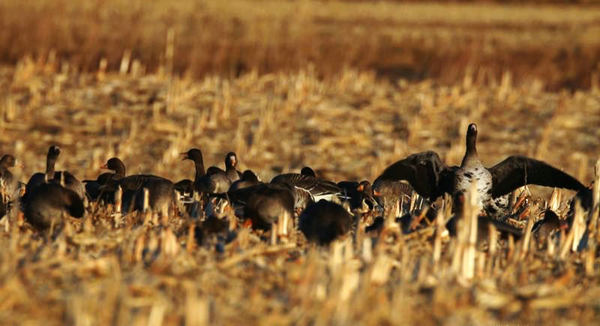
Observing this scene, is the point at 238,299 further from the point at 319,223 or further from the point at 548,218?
the point at 548,218

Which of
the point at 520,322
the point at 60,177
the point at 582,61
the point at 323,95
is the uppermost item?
the point at 582,61


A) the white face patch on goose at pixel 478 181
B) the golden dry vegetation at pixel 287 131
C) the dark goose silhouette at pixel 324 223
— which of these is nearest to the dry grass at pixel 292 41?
the golden dry vegetation at pixel 287 131

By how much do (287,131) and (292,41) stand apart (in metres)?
12.4

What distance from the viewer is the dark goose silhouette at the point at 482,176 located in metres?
9.05

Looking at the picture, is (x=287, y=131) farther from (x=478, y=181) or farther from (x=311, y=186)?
(x=478, y=181)

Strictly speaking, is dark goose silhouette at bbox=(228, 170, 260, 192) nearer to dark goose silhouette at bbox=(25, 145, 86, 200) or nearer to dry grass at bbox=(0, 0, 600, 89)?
dark goose silhouette at bbox=(25, 145, 86, 200)

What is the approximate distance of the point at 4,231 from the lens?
727 cm

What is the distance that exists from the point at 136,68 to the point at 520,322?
1658 cm

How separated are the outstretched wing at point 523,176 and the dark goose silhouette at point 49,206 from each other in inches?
152

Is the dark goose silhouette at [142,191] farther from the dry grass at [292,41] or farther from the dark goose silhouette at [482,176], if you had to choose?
the dry grass at [292,41]

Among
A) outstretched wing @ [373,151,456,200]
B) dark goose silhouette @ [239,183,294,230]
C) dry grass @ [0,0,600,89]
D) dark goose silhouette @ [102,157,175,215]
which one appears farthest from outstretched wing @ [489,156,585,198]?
dry grass @ [0,0,600,89]

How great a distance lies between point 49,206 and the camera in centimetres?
734

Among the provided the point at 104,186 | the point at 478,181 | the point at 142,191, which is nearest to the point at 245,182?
the point at 142,191

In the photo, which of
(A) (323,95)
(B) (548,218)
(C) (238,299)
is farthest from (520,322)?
(A) (323,95)
